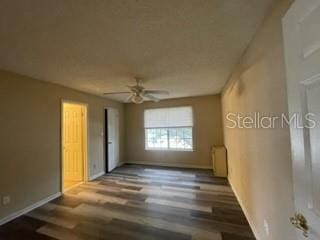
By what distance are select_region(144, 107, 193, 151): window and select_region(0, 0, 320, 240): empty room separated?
3.84 ft

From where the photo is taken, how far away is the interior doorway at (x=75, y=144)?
4539 millimetres

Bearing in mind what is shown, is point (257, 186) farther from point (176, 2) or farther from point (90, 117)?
point (90, 117)

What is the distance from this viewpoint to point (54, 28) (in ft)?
5.44

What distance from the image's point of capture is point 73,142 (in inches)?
184

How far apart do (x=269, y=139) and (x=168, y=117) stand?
4531 mm

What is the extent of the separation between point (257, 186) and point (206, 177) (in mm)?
2756

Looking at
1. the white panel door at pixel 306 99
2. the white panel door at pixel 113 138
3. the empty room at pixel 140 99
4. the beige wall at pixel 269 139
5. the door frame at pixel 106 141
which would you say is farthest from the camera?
the white panel door at pixel 113 138

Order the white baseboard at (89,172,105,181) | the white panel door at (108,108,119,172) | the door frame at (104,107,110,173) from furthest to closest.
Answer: the white panel door at (108,108,119,172) → the door frame at (104,107,110,173) → the white baseboard at (89,172,105,181)

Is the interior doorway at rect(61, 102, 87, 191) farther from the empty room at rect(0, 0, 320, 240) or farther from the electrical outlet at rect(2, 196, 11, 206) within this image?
the electrical outlet at rect(2, 196, 11, 206)

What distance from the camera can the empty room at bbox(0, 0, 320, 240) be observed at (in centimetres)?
87

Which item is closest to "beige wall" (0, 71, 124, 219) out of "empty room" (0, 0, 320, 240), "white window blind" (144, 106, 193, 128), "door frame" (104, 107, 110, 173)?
"empty room" (0, 0, 320, 240)

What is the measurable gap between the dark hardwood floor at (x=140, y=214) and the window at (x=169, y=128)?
1869mm

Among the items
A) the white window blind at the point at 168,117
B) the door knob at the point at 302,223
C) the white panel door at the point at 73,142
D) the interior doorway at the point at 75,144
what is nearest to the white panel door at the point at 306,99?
the door knob at the point at 302,223

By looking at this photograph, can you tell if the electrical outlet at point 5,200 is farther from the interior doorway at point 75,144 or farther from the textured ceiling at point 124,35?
the textured ceiling at point 124,35
